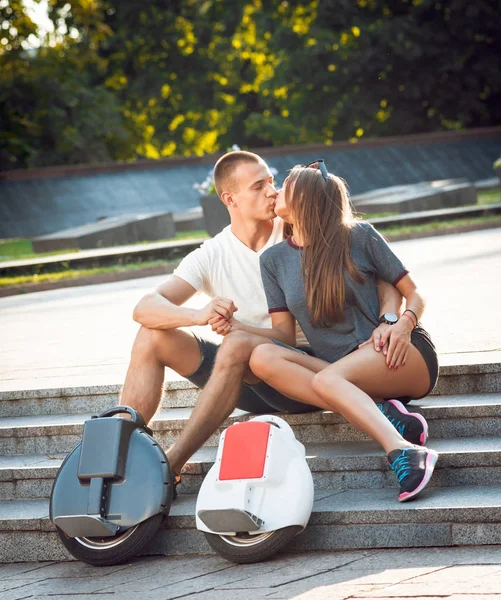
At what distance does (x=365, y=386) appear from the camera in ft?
15.1

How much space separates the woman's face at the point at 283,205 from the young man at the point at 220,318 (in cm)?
31

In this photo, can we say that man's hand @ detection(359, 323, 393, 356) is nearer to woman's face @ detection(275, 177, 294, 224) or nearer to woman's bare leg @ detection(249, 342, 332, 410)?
woman's bare leg @ detection(249, 342, 332, 410)

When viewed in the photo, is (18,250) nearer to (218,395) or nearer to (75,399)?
(75,399)

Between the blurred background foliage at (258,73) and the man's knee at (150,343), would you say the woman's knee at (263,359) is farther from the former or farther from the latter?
the blurred background foliage at (258,73)

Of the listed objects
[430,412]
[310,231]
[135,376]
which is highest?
[310,231]

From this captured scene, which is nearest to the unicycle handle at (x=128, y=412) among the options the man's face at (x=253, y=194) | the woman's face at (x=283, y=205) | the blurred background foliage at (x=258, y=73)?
the woman's face at (x=283, y=205)

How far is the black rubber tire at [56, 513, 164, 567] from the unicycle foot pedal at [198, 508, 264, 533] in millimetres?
277

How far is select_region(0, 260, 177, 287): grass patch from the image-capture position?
15.0 m

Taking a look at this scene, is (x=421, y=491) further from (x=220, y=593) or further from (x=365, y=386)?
(x=220, y=593)

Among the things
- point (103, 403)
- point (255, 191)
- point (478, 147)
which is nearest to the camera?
point (255, 191)

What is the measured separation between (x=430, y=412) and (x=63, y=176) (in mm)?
22324

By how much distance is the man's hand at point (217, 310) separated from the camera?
190 inches

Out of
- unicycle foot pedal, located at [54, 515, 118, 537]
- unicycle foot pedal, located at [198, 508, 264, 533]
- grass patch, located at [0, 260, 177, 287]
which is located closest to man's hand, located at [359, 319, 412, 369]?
unicycle foot pedal, located at [198, 508, 264, 533]

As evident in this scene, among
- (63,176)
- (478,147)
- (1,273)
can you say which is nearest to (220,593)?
(1,273)
